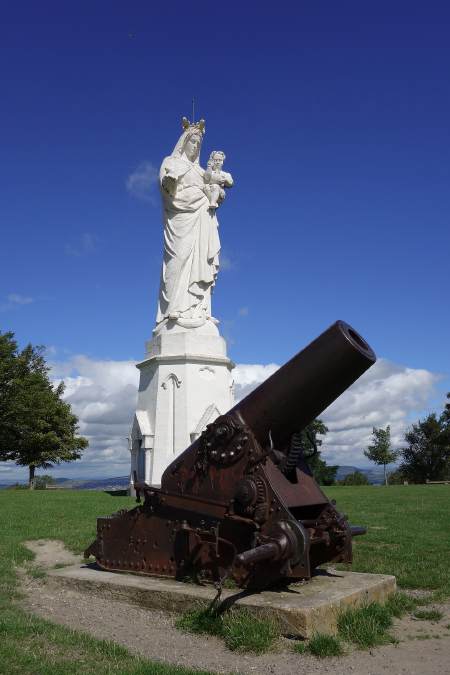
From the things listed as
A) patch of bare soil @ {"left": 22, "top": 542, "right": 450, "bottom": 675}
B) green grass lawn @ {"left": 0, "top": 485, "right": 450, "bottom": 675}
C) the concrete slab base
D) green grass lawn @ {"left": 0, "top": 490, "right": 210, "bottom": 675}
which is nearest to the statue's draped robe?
green grass lawn @ {"left": 0, "top": 485, "right": 450, "bottom": 675}

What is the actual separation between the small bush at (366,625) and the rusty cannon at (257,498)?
0.55 meters

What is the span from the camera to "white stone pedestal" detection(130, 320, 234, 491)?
2070cm

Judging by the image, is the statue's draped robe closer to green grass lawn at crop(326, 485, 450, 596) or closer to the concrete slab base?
green grass lawn at crop(326, 485, 450, 596)

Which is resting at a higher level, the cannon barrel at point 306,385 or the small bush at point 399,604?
the cannon barrel at point 306,385

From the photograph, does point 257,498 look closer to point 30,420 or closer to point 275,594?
point 275,594

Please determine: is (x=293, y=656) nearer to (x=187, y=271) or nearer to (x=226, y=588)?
(x=226, y=588)

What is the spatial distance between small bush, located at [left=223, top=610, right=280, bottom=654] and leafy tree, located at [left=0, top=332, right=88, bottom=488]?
1282 inches

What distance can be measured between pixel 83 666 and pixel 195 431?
15.7 m

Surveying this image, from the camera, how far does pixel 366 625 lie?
18.9ft

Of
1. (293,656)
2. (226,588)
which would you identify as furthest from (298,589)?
(293,656)

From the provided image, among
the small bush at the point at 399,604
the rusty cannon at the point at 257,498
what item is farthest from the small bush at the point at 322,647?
the small bush at the point at 399,604

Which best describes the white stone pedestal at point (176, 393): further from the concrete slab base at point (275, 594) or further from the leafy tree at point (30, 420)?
the leafy tree at point (30, 420)

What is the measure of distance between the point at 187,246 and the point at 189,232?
1.82ft

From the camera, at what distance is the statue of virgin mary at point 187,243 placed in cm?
2230
